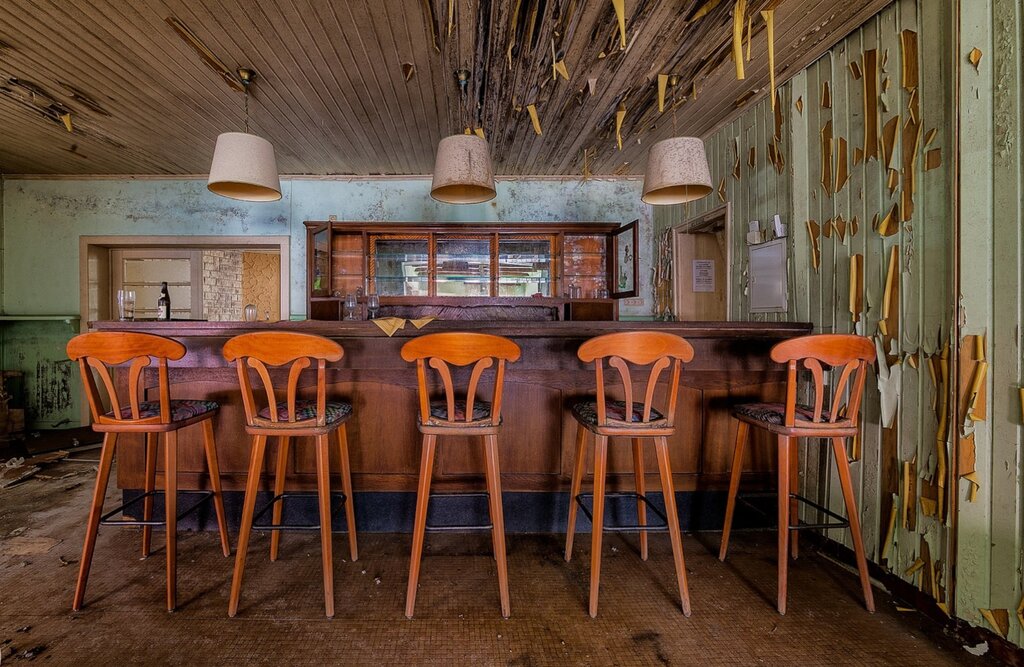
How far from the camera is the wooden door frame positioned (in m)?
3.63

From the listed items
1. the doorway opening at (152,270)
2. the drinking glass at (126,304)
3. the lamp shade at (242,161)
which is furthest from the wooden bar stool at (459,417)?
the doorway opening at (152,270)

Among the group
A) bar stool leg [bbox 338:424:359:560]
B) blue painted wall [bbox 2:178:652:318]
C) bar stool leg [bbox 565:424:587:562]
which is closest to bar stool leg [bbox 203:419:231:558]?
bar stool leg [bbox 338:424:359:560]

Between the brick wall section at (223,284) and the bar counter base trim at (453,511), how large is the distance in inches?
221

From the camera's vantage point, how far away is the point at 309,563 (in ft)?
7.22

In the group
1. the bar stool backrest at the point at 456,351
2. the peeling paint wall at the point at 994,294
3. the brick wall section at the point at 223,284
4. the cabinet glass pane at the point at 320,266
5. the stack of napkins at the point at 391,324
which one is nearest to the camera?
the peeling paint wall at the point at 994,294

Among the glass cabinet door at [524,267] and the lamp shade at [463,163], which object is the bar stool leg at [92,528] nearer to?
the lamp shade at [463,163]

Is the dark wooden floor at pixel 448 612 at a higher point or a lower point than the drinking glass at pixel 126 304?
lower

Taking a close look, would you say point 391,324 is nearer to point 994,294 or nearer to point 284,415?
point 284,415

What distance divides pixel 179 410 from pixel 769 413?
261 cm

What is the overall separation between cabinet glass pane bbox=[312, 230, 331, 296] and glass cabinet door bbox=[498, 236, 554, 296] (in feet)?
6.27

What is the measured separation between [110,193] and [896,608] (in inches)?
300

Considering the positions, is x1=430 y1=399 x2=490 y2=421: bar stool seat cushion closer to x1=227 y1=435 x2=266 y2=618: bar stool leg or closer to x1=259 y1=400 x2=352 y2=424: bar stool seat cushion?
x1=259 y1=400 x2=352 y2=424: bar stool seat cushion

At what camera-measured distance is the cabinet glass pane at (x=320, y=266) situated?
495cm

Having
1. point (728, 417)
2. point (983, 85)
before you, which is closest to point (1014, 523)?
point (728, 417)
